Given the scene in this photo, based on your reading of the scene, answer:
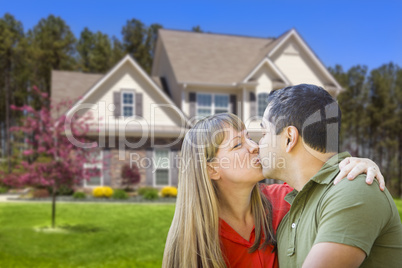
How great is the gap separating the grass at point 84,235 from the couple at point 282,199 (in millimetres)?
6511

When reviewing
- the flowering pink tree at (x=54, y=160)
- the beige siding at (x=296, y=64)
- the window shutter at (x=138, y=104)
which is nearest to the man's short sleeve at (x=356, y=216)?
the flowering pink tree at (x=54, y=160)

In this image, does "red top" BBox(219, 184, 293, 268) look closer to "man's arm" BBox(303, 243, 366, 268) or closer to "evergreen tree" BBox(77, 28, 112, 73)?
"man's arm" BBox(303, 243, 366, 268)

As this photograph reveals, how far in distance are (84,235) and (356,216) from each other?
11.9 metres

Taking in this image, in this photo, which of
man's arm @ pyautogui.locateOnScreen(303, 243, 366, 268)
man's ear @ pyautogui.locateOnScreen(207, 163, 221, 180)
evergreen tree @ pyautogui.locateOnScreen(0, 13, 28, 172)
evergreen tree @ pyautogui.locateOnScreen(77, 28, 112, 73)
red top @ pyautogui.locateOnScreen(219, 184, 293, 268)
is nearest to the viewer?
man's arm @ pyautogui.locateOnScreen(303, 243, 366, 268)

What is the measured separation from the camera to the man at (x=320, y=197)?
1.98 metres

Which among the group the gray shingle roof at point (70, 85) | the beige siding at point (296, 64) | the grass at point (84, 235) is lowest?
the grass at point (84, 235)

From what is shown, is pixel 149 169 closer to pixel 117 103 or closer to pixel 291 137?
pixel 117 103

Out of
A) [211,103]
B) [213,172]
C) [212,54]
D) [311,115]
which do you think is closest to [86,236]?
[213,172]

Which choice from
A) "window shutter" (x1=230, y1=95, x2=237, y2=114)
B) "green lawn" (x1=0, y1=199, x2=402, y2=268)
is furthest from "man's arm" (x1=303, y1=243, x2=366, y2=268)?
"window shutter" (x1=230, y1=95, x2=237, y2=114)

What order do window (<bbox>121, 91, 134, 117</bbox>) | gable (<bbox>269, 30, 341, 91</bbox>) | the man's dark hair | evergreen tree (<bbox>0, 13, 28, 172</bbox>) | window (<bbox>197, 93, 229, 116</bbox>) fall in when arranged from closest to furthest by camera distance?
the man's dark hair < window (<bbox>121, 91, 134, 117</bbox>) < window (<bbox>197, 93, 229, 116</bbox>) < gable (<bbox>269, 30, 341, 91</bbox>) < evergreen tree (<bbox>0, 13, 28, 172</bbox>)

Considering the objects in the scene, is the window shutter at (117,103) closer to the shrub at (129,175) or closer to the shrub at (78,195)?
the shrub at (129,175)

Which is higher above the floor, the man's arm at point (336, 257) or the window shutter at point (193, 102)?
the window shutter at point (193, 102)

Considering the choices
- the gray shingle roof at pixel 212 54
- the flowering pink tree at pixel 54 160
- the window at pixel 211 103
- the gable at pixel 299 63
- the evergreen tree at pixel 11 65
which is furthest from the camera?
the evergreen tree at pixel 11 65

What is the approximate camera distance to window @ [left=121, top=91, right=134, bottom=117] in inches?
859
